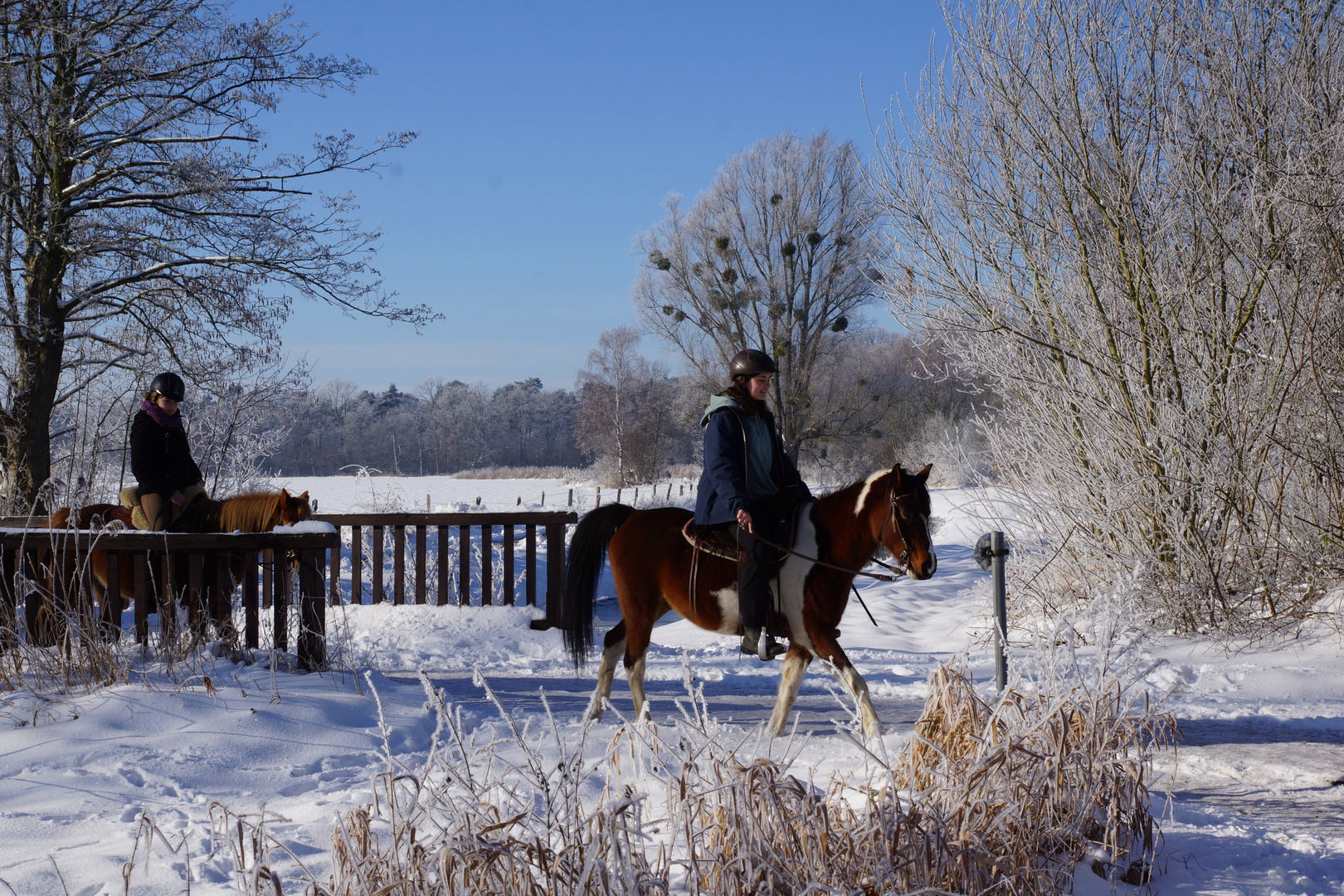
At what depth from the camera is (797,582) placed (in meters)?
5.33

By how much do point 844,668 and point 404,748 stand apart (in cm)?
237

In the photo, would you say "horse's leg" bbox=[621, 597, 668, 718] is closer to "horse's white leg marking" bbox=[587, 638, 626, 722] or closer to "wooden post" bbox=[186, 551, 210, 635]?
"horse's white leg marking" bbox=[587, 638, 626, 722]

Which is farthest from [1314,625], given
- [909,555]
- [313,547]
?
[313,547]

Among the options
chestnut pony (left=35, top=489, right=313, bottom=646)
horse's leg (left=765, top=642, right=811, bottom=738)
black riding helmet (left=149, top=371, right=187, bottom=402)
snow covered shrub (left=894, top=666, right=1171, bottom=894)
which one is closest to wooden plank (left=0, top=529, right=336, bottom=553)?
chestnut pony (left=35, top=489, right=313, bottom=646)

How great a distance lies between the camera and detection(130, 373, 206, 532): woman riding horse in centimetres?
748

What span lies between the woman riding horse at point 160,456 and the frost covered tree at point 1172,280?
6749 millimetres

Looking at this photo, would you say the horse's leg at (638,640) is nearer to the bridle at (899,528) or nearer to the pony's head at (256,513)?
the bridle at (899,528)

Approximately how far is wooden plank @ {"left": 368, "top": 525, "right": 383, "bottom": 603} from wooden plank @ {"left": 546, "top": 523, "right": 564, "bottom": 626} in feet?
6.27

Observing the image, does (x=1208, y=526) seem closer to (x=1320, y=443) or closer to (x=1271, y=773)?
(x=1320, y=443)

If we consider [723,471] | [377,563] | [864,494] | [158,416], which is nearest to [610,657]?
[723,471]

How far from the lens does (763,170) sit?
31.6m

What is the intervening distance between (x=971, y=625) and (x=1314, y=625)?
347 cm

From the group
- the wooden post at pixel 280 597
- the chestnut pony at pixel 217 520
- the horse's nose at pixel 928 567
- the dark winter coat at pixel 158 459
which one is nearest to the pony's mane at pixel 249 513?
the chestnut pony at pixel 217 520

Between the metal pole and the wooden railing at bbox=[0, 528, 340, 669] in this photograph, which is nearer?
A: the metal pole
